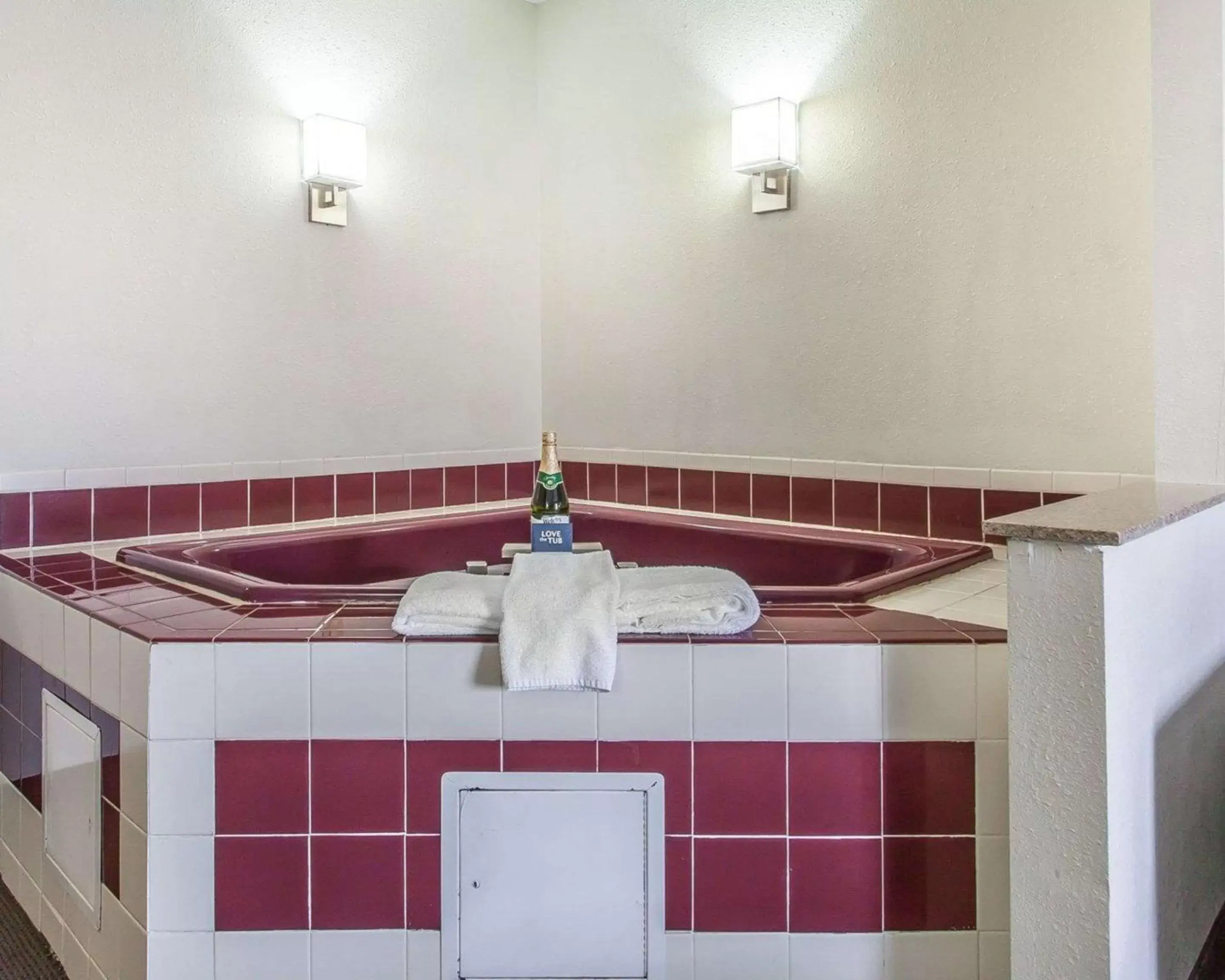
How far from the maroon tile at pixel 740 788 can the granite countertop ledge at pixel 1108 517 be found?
1.41 feet

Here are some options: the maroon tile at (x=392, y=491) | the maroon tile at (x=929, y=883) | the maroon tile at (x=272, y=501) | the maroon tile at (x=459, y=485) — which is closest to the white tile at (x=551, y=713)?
the maroon tile at (x=929, y=883)

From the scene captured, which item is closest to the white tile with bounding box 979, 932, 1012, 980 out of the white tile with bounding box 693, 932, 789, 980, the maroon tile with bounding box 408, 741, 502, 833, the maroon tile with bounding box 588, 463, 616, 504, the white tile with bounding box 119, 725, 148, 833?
the white tile with bounding box 693, 932, 789, 980

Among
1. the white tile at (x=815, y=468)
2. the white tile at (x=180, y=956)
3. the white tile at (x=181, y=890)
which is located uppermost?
the white tile at (x=815, y=468)

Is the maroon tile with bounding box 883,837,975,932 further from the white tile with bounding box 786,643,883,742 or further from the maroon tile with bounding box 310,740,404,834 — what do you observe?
the maroon tile with bounding box 310,740,404,834

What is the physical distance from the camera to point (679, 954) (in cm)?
132

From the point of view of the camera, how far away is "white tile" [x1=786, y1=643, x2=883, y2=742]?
50.9 inches

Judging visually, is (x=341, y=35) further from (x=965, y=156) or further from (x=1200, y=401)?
(x=1200, y=401)

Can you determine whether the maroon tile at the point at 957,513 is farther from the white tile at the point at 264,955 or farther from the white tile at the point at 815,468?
the white tile at the point at 264,955

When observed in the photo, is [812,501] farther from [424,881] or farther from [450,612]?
[424,881]

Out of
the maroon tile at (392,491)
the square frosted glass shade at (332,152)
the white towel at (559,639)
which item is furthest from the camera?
the maroon tile at (392,491)

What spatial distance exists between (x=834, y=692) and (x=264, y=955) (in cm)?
86

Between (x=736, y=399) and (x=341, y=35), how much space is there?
1447mm

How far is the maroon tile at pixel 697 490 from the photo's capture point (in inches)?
107

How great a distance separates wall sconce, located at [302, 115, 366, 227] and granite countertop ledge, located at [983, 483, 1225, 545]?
1995 millimetres
